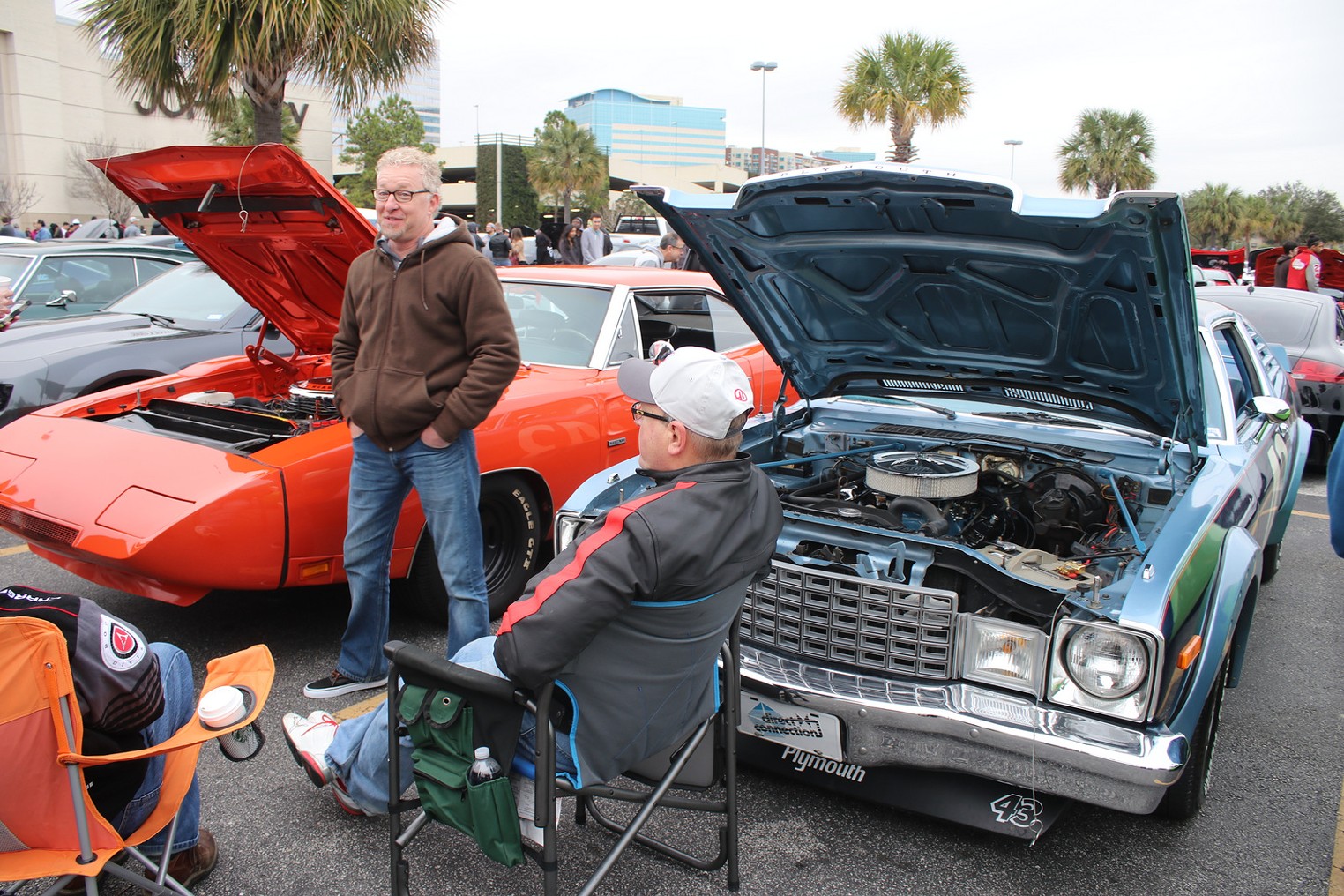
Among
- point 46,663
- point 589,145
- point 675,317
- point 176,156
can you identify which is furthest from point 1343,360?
point 589,145

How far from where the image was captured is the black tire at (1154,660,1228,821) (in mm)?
2678

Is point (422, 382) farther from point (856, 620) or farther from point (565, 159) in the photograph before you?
point (565, 159)

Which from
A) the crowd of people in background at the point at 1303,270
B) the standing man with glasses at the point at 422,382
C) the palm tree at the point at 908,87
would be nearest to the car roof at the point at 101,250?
the standing man with glasses at the point at 422,382

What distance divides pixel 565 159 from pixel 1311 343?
174 feet

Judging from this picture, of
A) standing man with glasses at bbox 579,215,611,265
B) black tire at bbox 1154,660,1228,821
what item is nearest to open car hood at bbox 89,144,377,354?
black tire at bbox 1154,660,1228,821

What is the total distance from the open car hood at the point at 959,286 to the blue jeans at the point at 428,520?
1.15 meters

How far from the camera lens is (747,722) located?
2707 millimetres

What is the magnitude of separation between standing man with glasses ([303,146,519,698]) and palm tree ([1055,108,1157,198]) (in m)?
38.5

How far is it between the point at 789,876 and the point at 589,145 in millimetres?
58401

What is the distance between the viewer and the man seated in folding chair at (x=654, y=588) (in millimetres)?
1892

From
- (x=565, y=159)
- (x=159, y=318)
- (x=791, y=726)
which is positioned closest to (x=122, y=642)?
(x=791, y=726)

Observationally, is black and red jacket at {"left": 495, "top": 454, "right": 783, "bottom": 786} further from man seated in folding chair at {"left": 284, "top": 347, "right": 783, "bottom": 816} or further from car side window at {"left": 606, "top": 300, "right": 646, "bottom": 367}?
car side window at {"left": 606, "top": 300, "right": 646, "bottom": 367}

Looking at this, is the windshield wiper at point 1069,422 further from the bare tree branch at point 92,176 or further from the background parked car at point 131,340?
the bare tree branch at point 92,176

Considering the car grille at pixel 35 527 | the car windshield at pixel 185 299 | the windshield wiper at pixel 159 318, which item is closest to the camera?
the car grille at pixel 35 527
